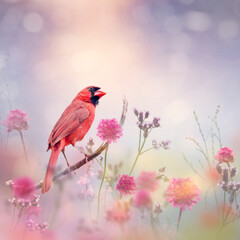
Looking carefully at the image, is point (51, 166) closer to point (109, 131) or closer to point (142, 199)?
point (109, 131)

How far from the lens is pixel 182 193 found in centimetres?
138

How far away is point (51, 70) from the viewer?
1.58 metres

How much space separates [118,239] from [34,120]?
0.54 meters

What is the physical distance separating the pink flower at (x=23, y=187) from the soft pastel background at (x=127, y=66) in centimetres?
4

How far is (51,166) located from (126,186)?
278mm

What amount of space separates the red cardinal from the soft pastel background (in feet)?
0.12

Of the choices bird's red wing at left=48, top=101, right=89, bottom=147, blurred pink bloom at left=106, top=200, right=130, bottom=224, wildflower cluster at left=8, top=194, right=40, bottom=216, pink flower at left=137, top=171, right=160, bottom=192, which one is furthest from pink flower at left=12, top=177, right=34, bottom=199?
pink flower at left=137, top=171, right=160, bottom=192

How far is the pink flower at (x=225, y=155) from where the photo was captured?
4.83 ft

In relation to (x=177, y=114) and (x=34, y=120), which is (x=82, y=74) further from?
(x=177, y=114)

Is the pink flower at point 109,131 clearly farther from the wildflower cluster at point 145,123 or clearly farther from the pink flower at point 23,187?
the pink flower at point 23,187

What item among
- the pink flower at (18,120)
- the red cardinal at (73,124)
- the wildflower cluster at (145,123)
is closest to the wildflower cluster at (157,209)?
the wildflower cluster at (145,123)

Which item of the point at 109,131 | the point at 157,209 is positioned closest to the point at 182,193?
the point at 157,209

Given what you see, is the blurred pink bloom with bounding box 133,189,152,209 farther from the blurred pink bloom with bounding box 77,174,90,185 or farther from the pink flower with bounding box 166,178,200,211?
the blurred pink bloom with bounding box 77,174,90,185

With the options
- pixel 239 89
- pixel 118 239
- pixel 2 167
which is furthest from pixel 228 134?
pixel 2 167
